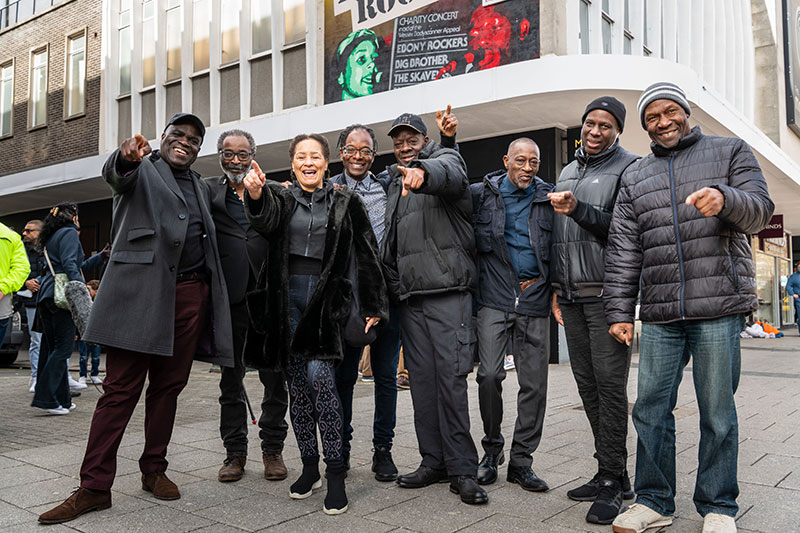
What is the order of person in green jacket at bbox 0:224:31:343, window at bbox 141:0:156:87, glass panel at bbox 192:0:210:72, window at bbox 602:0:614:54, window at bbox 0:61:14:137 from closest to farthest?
person in green jacket at bbox 0:224:31:343 → window at bbox 602:0:614:54 → glass panel at bbox 192:0:210:72 → window at bbox 141:0:156:87 → window at bbox 0:61:14:137

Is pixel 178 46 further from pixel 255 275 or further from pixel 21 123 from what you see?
pixel 255 275

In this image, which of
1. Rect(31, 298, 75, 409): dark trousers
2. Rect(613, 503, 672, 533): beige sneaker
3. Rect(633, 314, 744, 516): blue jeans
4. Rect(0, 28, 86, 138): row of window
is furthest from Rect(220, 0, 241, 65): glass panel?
Rect(613, 503, 672, 533): beige sneaker

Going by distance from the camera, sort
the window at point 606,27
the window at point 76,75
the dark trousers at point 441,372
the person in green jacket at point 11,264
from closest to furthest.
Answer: the dark trousers at point 441,372
the person in green jacket at point 11,264
the window at point 606,27
the window at point 76,75

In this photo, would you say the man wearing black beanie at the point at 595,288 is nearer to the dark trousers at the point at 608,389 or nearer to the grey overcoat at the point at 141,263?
the dark trousers at the point at 608,389

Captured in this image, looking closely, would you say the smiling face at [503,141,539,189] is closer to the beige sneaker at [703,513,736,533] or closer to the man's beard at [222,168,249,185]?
the man's beard at [222,168,249,185]

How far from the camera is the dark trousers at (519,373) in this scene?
4.23 m

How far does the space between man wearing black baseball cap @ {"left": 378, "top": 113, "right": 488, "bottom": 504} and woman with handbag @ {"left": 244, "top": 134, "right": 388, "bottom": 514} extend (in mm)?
284

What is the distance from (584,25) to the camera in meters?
11.9

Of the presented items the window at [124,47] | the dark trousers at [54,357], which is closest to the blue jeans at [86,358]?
the dark trousers at [54,357]

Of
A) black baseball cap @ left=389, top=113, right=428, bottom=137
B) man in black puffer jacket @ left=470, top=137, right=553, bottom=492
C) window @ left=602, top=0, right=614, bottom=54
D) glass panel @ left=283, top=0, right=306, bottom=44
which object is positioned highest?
glass panel @ left=283, top=0, right=306, bottom=44

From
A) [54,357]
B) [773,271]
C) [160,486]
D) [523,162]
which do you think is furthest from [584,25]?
[773,271]

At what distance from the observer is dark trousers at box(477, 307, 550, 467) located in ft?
13.9

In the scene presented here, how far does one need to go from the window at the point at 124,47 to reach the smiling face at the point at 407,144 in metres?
15.3

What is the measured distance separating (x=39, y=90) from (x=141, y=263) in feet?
63.4
